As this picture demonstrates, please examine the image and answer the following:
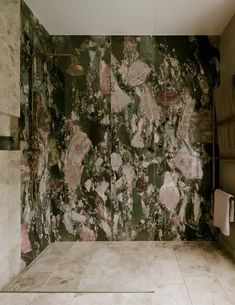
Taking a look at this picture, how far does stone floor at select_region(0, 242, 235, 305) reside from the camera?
1.89 meters

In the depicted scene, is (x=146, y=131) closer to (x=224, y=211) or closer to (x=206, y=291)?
(x=224, y=211)

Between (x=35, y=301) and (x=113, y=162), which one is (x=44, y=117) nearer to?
(x=113, y=162)

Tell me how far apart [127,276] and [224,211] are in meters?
1.08

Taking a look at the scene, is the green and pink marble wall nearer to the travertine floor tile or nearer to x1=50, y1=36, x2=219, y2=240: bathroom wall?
x1=50, y1=36, x2=219, y2=240: bathroom wall

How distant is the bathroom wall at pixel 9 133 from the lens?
2049 mm

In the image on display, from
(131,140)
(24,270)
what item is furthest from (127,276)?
(131,140)

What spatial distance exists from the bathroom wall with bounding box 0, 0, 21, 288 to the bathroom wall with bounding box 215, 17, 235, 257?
6.03ft

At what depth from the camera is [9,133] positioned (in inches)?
85.6

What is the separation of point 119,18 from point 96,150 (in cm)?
137

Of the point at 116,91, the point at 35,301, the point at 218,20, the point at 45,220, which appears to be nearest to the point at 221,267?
the point at 35,301

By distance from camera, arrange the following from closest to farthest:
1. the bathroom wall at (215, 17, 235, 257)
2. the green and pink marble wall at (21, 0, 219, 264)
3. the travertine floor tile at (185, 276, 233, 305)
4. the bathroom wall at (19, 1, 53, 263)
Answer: the travertine floor tile at (185, 276, 233, 305)
the bathroom wall at (19, 1, 53, 263)
the bathroom wall at (215, 17, 235, 257)
the green and pink marble wall at (21, 0, 219, 264)

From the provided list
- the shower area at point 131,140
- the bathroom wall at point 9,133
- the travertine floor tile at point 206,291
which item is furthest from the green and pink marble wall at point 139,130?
the travertine floor tile at point 206,291

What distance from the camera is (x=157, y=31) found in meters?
3.01

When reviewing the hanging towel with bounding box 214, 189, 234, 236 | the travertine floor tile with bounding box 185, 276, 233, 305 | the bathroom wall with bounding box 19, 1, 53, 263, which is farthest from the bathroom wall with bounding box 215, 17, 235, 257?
the bathroom wall with bounding box 19, 1, 53, 263
